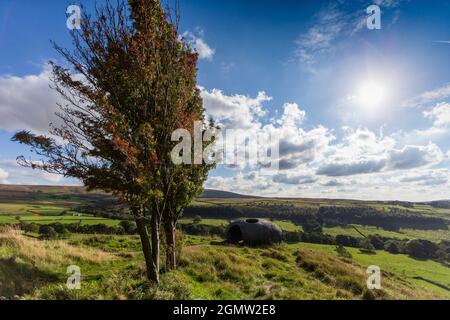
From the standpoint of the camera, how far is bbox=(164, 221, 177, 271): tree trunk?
13933mm

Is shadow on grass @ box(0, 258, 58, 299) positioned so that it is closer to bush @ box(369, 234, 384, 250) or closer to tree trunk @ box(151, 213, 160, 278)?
tree trunk @ box(151, 213, 160, 278)

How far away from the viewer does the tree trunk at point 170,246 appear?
45.7 feet

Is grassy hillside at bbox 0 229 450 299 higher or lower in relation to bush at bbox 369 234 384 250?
higher

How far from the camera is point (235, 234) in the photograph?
114 ft

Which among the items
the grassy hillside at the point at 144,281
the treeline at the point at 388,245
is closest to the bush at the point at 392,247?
the treeline at the point at 388,245

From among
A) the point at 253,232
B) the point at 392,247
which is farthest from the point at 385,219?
the point at 253,232

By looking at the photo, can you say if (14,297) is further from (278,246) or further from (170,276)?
(278,246)

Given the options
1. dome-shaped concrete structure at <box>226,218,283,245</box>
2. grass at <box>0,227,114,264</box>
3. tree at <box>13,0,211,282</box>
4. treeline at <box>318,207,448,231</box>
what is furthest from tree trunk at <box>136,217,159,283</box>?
treeline at <box>318,207,448,231</box>

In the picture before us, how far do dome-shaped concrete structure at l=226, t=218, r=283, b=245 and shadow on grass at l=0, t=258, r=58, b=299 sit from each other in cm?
2304

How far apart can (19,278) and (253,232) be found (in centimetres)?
2501

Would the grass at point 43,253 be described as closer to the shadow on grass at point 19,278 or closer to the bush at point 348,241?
the shadow on grass at point 19,278

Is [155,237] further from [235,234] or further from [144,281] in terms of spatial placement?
[235,234]

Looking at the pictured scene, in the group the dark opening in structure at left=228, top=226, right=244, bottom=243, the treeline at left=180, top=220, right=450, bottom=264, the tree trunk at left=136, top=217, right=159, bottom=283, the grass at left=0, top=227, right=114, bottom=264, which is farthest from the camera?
the treeline at left=180, top=220, right=450, bottom=264
